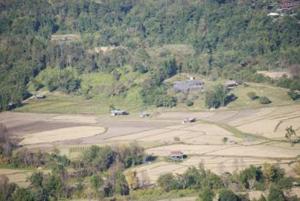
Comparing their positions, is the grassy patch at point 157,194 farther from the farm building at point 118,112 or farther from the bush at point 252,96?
the bush at point 252,96

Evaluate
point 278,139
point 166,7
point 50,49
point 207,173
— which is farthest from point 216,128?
point 166,7

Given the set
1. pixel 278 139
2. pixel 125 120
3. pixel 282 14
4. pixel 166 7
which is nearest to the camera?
pixel 278 139

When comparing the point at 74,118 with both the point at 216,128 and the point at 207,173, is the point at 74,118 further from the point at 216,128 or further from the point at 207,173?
the point at 207,173

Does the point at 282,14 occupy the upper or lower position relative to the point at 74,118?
upper

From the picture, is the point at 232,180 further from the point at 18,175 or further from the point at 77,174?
the point at 18,175

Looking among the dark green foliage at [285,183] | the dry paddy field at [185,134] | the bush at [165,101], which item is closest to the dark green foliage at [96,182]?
the dry paddy field at [185,134]

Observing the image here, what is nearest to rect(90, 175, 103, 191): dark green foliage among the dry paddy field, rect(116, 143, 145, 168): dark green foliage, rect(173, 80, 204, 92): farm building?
the dry paddy field

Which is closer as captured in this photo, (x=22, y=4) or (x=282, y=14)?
(x=282, y=14)

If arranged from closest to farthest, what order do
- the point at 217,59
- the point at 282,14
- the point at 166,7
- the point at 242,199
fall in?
the point at 242,199 → the point at 217,59 → the point at 282,14 → the point at 166,7
